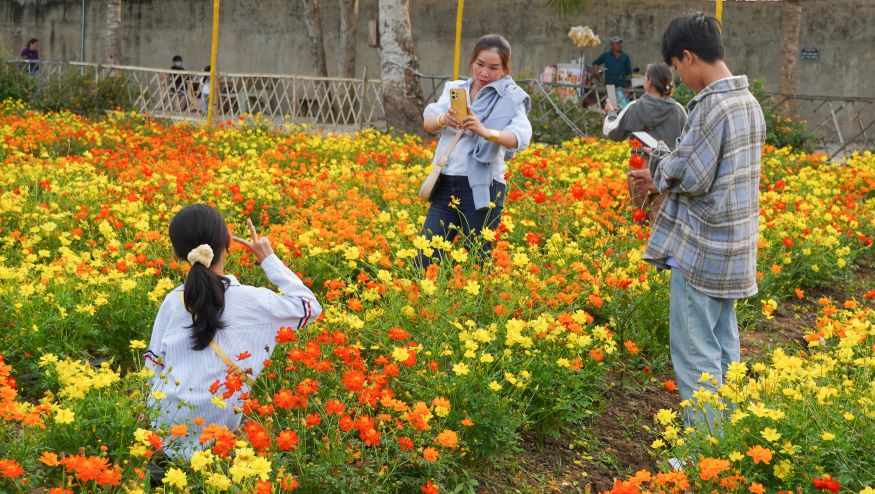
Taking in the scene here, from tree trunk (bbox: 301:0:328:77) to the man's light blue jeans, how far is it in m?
15.7

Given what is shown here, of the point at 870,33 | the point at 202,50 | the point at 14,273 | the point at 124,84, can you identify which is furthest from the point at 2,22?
the point at 14,273

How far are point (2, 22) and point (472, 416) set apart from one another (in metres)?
25.2

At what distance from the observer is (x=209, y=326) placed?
3434 millimetres

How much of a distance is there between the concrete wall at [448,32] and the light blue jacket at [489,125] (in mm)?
9933

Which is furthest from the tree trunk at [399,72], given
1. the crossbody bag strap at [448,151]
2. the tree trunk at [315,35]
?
the crossbody bag strap at [448,151]

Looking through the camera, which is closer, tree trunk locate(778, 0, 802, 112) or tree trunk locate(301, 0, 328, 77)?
tree trunk locate(778, 0, 802, 112)

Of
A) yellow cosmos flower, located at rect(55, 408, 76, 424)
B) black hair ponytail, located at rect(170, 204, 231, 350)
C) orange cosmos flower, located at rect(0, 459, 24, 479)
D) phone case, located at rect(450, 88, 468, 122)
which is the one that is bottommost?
orange cosmos flower, located at rect(0, 459, 24, 479)

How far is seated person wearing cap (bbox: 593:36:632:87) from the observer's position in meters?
16.2

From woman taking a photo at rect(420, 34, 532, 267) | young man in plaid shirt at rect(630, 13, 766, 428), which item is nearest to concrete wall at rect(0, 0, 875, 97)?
woman taking a photo at rect(420, 34, 532, 267)

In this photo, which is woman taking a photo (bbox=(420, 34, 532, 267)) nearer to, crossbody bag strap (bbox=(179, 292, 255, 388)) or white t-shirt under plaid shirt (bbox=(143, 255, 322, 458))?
white t-shirt under plaid shirt (bbox=(143, 255, 322, 458))

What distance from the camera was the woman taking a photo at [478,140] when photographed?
507 cm

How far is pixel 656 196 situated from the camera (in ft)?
18.1

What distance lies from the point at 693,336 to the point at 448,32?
1631 cm

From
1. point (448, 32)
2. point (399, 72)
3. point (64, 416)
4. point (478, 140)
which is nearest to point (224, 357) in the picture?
point (64, 416)
